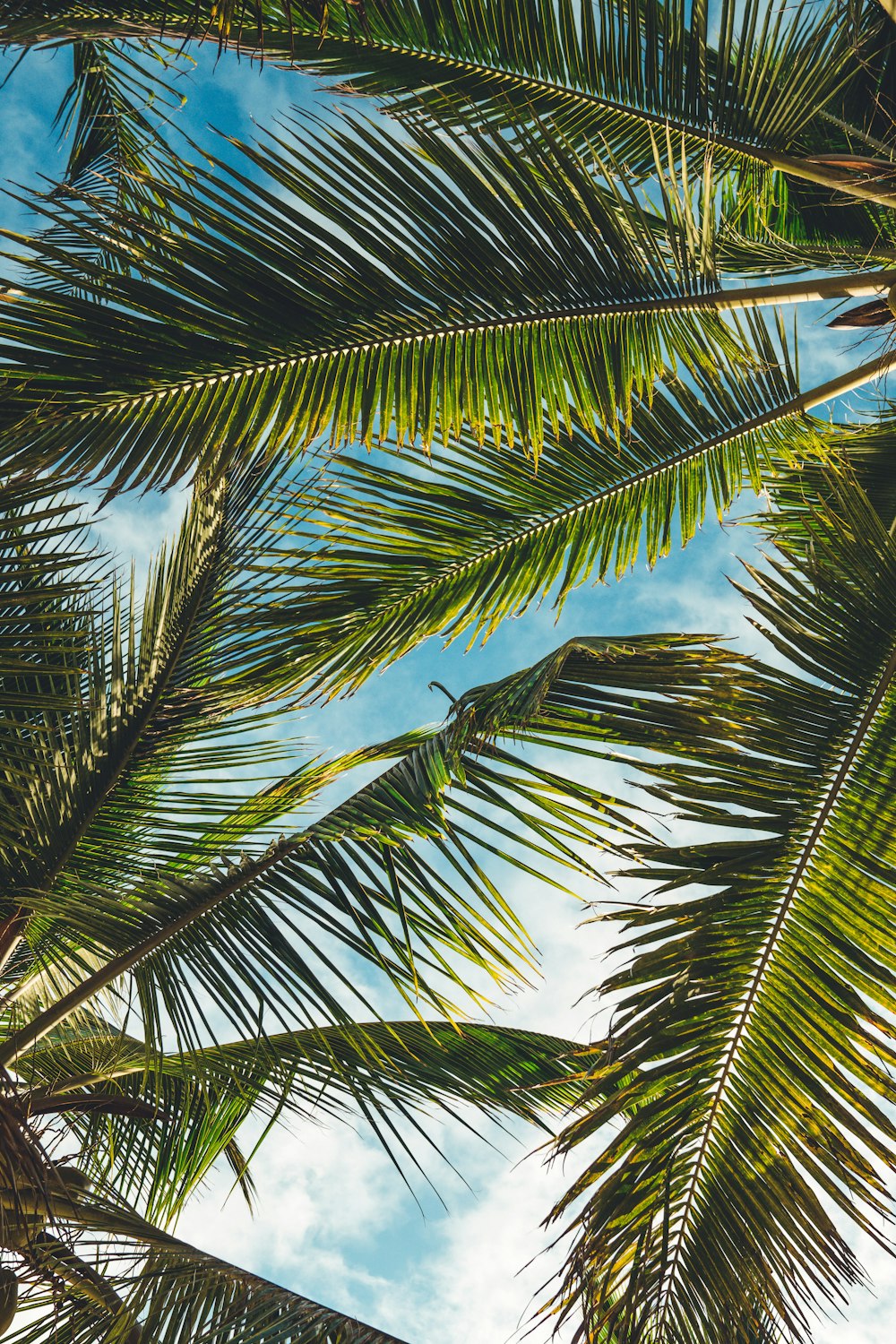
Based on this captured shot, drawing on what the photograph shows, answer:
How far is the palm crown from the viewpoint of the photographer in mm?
2166

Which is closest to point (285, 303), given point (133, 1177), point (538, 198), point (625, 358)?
point (538, 198)

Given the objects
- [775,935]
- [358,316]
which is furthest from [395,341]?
[775,935]

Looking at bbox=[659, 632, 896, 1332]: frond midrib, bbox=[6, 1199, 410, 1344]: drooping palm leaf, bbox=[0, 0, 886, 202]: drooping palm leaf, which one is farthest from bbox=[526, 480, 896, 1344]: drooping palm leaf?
bbox=[0, 0, 886, 202]: drooping palm leaf

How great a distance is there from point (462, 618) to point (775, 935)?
1.69m

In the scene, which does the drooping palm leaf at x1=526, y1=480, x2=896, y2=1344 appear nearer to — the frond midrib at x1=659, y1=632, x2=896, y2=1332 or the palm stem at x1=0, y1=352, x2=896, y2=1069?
the frond midrib at x1=659, y1=632, x2=896, y2=1332

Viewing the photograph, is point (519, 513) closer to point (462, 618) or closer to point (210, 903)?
point (462, 618)

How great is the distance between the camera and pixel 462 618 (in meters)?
3.62

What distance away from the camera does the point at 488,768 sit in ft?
8.98

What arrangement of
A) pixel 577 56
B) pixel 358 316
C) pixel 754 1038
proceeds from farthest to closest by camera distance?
pixel 577 56, pixel 358 316, pixel 754 1038

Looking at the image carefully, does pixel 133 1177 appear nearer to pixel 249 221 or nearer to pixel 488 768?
pixel 488 768

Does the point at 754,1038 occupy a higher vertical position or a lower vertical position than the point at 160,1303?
higher

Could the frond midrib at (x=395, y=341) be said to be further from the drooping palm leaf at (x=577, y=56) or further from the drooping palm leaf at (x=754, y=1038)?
the drooping palm leaf at (x=754, y=1038)

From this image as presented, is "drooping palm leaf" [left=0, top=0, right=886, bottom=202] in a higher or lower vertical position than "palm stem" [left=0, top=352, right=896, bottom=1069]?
higher

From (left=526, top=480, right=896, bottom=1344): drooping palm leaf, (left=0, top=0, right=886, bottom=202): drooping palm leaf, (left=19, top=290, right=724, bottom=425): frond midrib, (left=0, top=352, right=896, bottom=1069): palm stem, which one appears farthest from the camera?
(left=0, top=0, right=886, bottom=202): drooping palm leaf
